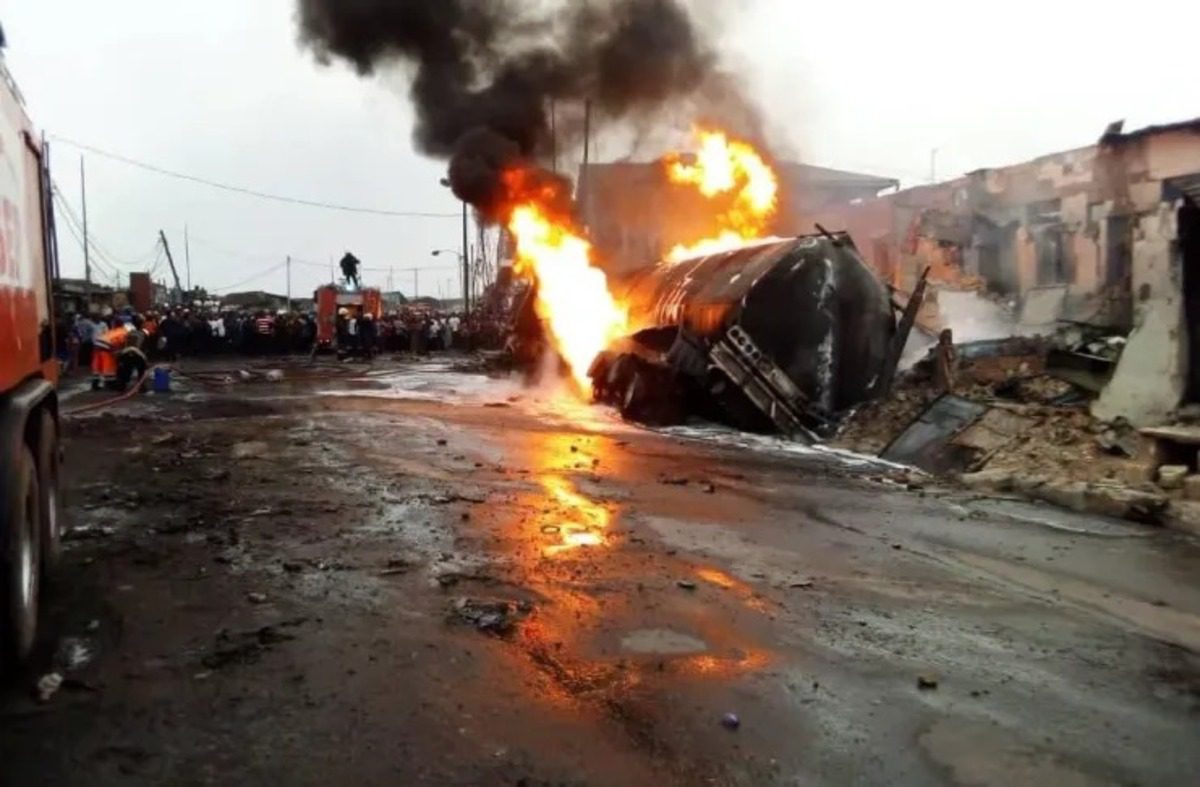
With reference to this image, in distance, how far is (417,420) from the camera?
1376 cm

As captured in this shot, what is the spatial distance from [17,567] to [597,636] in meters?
2.52

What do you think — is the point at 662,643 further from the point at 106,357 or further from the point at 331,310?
the point at 331,310

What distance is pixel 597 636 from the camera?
4.77m

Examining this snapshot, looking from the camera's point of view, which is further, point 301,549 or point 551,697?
point 301,549

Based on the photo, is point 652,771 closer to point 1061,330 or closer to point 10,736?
point 10,736

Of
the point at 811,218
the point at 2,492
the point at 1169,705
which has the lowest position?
the point at 1169,705

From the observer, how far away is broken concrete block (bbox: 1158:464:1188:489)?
841 centimetres

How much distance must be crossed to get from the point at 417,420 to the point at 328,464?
403cm

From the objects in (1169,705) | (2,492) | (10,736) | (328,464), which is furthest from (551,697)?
(328,464)

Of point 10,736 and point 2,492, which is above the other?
point 2,492

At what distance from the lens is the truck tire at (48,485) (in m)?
5.13

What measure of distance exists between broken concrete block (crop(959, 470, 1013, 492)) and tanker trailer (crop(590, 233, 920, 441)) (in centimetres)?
320

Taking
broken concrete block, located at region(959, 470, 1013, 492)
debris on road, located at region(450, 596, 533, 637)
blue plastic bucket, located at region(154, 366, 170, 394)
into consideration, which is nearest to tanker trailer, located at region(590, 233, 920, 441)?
broken concrete block, located at region(959, 470, 1013, 492)

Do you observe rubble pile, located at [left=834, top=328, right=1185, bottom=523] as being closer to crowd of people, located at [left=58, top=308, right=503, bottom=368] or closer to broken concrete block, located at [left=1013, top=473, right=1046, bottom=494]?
broken concrete block, located at [left=1013, top=473, right=1046, bottom=494]
